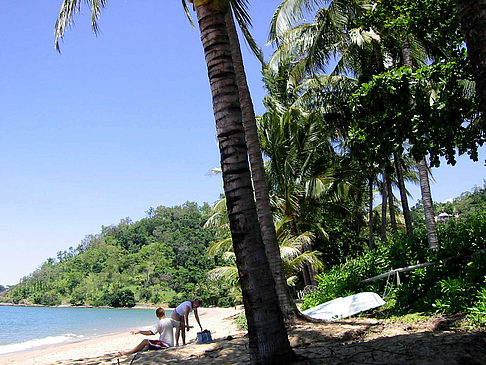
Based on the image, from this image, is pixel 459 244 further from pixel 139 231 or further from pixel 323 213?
pixel 139 231

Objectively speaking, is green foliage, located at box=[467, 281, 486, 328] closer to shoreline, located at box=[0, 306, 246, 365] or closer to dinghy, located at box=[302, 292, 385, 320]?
dinghy, located at box=[302, 292, 385, 320]

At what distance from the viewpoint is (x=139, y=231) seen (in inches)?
3290

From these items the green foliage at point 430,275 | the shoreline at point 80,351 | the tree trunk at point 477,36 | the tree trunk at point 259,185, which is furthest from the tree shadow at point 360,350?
the shoreline at point 80,351

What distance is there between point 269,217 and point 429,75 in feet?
13.3

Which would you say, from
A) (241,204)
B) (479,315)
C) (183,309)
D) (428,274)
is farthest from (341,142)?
(241,204)

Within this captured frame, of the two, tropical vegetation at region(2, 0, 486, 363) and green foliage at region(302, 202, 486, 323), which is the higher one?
tropical vegetation at region(2, 0, 486, 363)

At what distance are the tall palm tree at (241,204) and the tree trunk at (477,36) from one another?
2.23m

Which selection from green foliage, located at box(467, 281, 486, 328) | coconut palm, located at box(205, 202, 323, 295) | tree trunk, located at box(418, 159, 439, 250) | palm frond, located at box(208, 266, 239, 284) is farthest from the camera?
palm frond, located at box(208, 266, 239, 284)

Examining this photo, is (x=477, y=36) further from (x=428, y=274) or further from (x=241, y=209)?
(x=428, y=274)

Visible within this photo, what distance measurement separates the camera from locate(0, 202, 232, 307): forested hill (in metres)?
57.7

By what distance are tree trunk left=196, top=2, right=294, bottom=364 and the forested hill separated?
39.8 metres

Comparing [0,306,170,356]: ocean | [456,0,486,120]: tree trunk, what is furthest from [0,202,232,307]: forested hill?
[456,0,486,120]: tree trunk

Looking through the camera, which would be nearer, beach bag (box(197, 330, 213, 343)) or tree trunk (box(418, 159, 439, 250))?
beach bag (box(197, 330, 213, 343))

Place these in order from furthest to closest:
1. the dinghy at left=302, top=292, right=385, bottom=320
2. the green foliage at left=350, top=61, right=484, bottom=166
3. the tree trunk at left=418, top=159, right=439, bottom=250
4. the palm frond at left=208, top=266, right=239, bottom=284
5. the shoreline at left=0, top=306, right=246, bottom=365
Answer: the palm frond at left=208, top=266, right=239, bottom=284
the shoreline at left=0, top=306, right=246, bottom=365
the tree trunk at left=418, top=159, right=439, bottom=250
the dinghy at left=302, top=292, right=385, bottom=320
the green foliage at left=350, top=61, right=484, bottom=166
